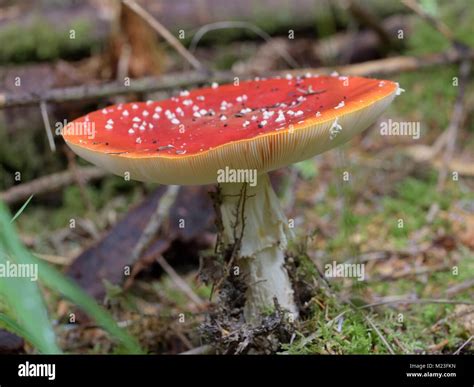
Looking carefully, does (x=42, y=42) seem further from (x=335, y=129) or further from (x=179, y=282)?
(x=335, y=129)

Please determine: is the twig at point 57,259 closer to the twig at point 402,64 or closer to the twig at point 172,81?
the twig at point 172,81

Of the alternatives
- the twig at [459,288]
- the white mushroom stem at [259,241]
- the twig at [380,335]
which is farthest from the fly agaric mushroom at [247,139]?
the twig at [459,288]

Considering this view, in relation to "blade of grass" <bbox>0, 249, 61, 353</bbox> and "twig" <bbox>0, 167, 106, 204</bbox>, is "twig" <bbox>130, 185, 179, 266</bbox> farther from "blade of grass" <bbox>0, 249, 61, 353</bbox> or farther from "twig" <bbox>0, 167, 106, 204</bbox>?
"blade of grass" <bbox>0, 249, 61, 353</bbox>

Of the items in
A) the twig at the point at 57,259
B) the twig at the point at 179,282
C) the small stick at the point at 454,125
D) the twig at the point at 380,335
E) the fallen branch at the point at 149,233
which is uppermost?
the small stick at the point at 454,125

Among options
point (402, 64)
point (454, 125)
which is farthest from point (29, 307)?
point (402, 64)

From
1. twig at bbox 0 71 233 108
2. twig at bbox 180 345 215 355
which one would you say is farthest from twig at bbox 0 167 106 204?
twig at bbox 180 345 215 355
